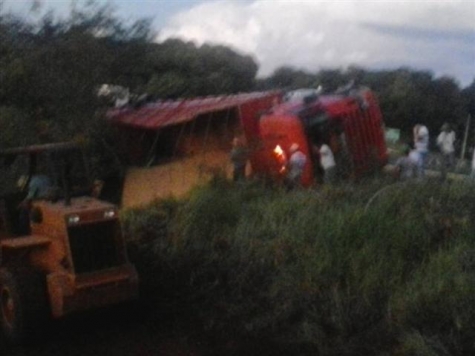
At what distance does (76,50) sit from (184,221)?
7.13m

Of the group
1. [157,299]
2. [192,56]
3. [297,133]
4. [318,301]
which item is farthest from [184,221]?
[192,56]

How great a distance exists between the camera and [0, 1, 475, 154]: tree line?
19.8 m

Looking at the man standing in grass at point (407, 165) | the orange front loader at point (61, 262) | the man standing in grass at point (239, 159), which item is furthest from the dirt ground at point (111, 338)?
the man standing in grass at point (407, 165)

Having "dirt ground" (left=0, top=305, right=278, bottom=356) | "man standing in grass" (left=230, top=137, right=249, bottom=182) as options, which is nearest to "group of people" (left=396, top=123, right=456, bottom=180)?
"man standing in grass" (left=230, top=137, right=249, bottom=182)

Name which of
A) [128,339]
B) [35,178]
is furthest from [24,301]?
[35,178]

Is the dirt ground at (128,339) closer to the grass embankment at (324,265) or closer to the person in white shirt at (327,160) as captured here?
the grass embankment at (324,265)

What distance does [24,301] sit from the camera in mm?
12383

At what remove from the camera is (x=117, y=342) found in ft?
41.5

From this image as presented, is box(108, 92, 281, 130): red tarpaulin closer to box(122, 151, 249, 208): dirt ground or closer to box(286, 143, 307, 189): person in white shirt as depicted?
box(122, 151, 249, 208): dirt ground

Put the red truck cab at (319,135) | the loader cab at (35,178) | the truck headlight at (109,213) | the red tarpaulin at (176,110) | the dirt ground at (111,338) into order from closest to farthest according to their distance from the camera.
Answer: the dirt ground at (111,338)
the truck headlight at (109,213)
the loader cab at (35,178)
the red truck cab at (319,135)
the red tarpaulin at (176,110)

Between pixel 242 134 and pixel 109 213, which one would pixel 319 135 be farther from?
pixel 109 213

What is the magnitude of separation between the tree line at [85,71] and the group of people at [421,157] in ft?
17.6

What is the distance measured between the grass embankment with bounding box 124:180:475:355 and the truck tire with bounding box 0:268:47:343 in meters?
1.67

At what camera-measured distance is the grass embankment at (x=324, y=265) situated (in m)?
10.5
